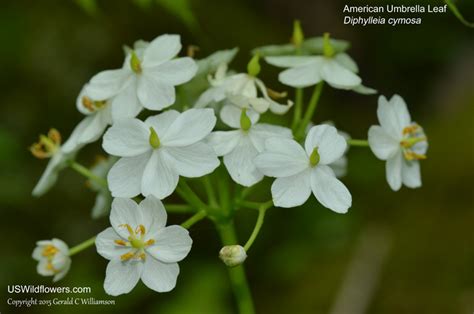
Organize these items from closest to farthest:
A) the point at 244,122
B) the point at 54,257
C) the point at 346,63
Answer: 1. the point at 244,122
2. the point at 54,257
3. the point at 346,63

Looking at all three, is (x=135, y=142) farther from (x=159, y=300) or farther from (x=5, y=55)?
(x=5, y=55)

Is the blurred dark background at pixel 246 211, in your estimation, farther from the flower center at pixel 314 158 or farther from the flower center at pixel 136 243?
the flower center at pixel 136 243

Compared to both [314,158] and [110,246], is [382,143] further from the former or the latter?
[110,246]

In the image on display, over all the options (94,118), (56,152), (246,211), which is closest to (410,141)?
(94,118)

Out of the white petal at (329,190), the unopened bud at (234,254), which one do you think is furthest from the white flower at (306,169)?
the unopened bud at (234,254)

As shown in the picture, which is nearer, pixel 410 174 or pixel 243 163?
pixel 243 163
